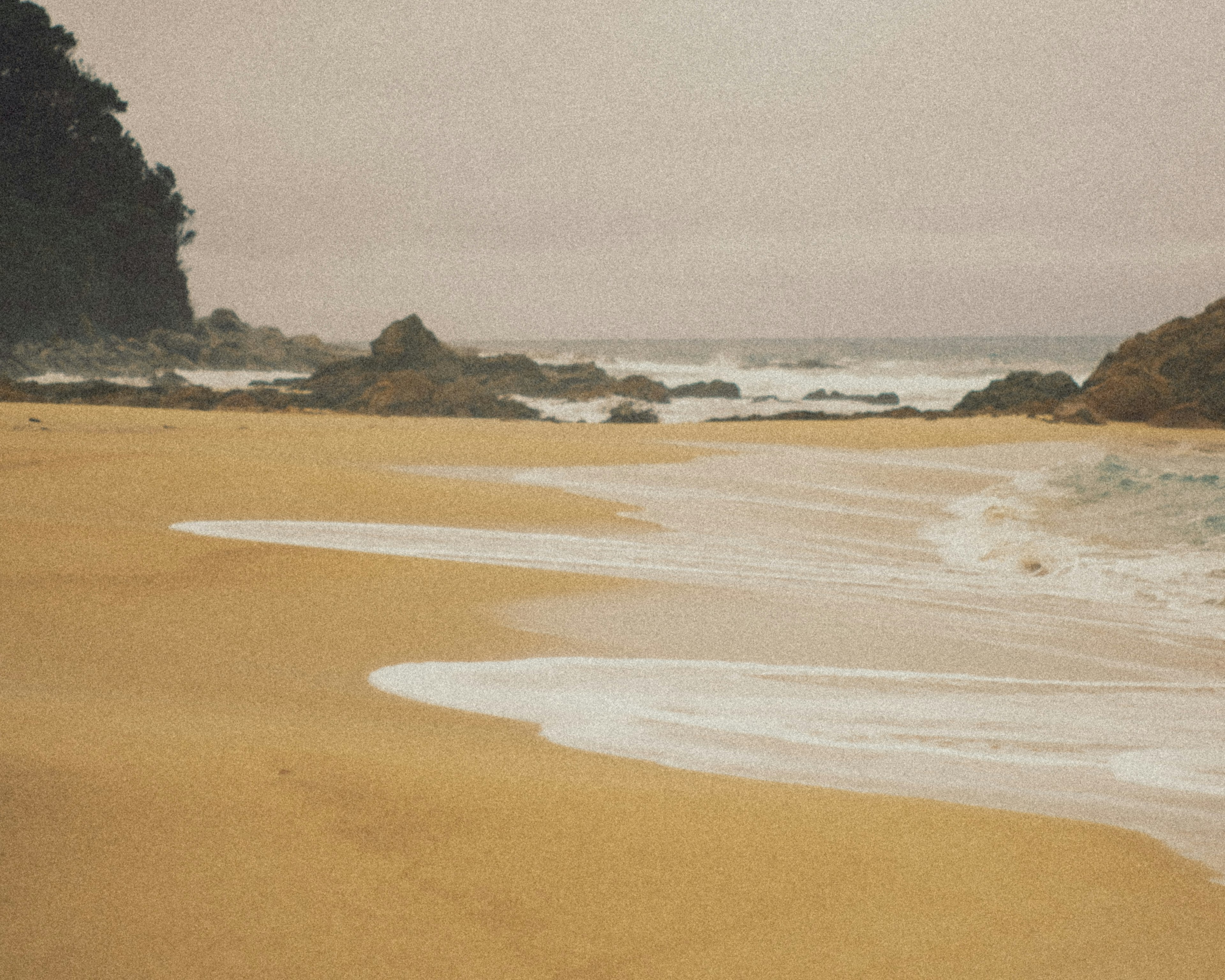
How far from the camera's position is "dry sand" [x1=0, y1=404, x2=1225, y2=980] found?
51.5 inches

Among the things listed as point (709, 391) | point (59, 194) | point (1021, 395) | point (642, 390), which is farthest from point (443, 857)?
point (59, 194)

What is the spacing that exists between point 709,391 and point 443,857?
1069 inches

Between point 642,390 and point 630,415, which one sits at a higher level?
point 642,390

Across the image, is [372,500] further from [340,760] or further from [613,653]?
[340,760]

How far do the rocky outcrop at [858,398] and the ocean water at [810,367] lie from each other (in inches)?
11.7

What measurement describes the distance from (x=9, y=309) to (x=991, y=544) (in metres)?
35.3

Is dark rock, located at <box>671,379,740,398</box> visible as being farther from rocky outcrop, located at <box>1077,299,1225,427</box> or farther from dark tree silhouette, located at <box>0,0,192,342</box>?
dark tree silhouette, located at <box>0,0,192,342</box>

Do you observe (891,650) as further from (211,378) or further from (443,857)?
(211,378)

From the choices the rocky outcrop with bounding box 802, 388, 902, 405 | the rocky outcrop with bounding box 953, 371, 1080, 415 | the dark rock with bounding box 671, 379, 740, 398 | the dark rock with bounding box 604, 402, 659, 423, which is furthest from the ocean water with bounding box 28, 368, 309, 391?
the rocky outcrop with bounding box 953, 371, 1080, 415

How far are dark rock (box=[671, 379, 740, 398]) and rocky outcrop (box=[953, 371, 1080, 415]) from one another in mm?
10135

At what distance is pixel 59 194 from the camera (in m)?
34.5

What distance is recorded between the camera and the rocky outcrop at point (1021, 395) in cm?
1661

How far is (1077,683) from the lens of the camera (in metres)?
3.08

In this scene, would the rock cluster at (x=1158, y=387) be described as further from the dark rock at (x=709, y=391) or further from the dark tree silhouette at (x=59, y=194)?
the dark tree silhouette at (x=59, y=194)
